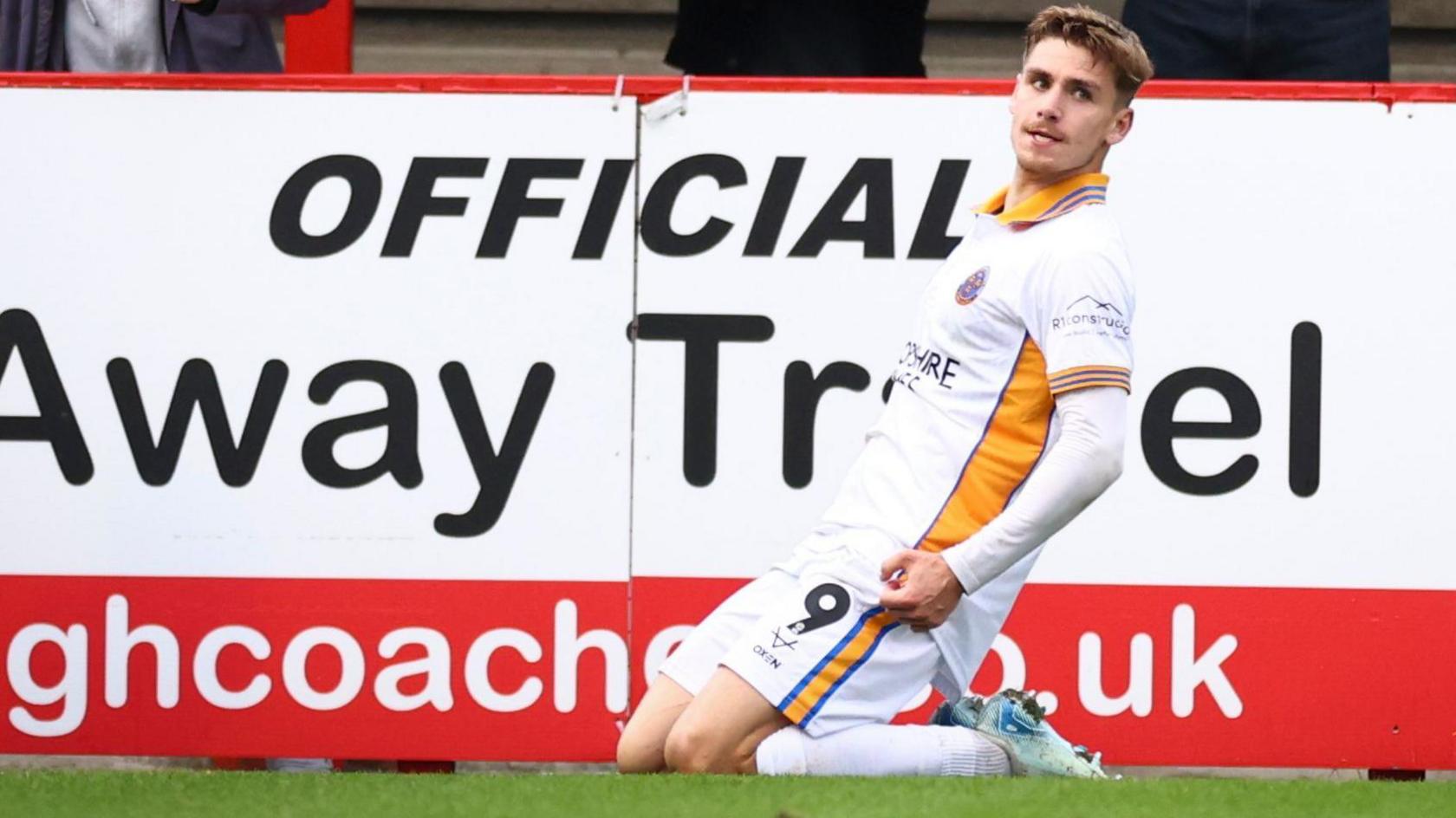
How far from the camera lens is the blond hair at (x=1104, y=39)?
464 cm

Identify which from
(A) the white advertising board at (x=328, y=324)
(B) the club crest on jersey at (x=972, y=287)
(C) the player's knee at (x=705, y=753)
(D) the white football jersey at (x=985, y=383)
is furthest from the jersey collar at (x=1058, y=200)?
(A) the white advertising board at (x=328, y=324)

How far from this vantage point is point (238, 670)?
5797mm

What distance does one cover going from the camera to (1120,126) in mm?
4730

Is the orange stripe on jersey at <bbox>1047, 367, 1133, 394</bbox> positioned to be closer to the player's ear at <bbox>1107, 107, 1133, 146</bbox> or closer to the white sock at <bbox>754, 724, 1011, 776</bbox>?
the player's ear at <bbox>1107, 107, 1133, 146</bbox>

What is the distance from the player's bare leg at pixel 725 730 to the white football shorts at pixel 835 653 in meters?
0.03

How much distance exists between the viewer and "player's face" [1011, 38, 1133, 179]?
465 centimetres

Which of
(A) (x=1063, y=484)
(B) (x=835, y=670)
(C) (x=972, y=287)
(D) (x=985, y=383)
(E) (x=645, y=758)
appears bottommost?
(E) (x=645, y=758)

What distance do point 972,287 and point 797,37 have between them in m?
1.95

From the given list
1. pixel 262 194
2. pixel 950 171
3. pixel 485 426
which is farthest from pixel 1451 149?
pixel 262 194

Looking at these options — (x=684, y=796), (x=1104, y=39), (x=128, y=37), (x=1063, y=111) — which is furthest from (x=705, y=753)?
(x=128, y=37)

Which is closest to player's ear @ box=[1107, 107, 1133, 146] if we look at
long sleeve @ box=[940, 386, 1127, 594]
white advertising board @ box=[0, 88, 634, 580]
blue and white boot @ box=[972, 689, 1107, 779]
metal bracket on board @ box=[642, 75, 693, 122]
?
long sleeve @ box=[940, 386, 1127, 594]

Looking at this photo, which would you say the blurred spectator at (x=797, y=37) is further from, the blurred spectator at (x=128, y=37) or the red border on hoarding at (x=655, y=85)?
the blurred spectator at (x=128, y=37)

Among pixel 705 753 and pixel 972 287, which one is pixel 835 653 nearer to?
pixel 705 753

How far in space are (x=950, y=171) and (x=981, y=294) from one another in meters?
1.24
